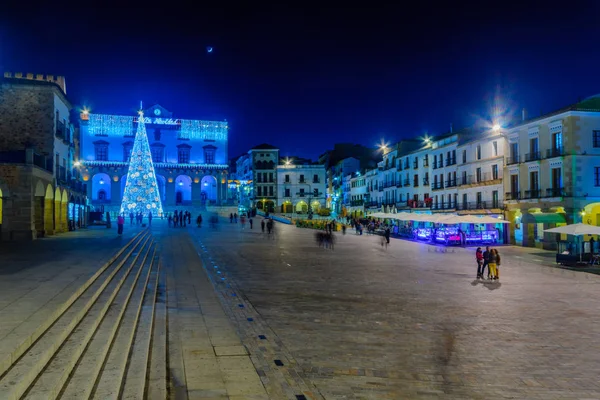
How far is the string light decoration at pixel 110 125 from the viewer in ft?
289

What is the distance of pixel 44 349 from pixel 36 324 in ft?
4.13

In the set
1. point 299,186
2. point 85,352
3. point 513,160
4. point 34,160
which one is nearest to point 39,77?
point 34,160

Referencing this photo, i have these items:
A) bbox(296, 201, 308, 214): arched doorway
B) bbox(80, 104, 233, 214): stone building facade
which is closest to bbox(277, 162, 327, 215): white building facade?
bbox(296, 201, 308, 214): arched doorway

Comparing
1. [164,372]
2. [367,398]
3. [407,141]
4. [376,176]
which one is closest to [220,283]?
[164,372]

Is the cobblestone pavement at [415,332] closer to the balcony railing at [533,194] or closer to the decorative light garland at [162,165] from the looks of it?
the balcony railing at [533,194]

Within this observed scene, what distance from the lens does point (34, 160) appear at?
29656 mm

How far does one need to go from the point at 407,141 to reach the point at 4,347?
61.3 meters

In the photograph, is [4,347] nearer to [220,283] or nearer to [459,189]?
[220,283]

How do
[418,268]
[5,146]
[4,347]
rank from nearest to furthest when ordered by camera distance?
[4,347] → [418,268] → [5,146]

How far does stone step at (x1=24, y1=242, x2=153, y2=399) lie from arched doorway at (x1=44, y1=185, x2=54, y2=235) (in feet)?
77.8

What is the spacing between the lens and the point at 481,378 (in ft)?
24.5

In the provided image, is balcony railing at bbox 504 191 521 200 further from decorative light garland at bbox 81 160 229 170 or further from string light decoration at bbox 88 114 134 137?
string light decoration at bbox 88 114 134 137

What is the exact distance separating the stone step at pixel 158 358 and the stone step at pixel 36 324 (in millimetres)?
1751

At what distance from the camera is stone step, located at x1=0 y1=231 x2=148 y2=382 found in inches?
253
